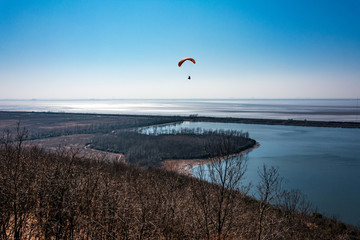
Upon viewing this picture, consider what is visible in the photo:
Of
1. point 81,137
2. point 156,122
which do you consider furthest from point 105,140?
point 156,122

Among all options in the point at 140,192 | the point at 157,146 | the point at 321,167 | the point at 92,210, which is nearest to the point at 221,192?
the point at 140,192

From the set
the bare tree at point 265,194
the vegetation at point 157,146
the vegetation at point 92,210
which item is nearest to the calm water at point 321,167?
the vegetation at point 157,146

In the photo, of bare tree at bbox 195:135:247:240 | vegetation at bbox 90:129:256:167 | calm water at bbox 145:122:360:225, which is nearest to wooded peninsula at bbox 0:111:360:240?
bare tree at bbox 195:135:247:240

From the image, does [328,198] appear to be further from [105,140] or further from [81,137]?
[81,137]

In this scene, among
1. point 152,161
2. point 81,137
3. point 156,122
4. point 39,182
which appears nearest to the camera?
point 39,182

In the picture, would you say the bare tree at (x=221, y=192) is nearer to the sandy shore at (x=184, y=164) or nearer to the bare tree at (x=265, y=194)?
the bare tree at (x=265, y=194)

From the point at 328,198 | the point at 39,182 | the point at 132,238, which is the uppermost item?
the point at 39,182
